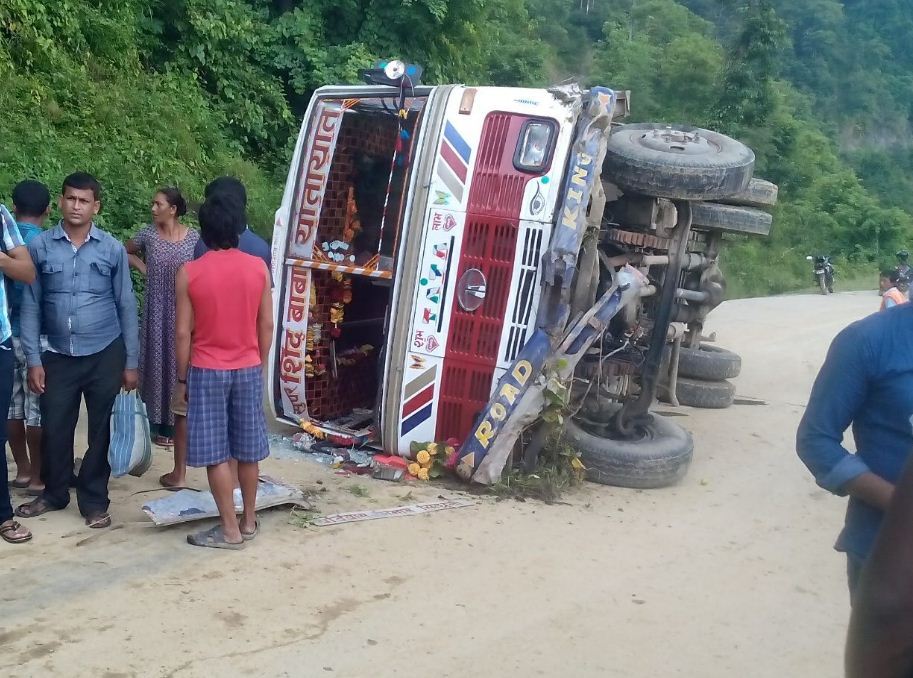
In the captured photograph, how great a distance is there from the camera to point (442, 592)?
14.2ft

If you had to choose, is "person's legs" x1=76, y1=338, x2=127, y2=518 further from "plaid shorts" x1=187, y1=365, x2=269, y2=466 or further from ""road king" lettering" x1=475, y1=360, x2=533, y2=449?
""road king" lettering" x1=475, y1=360, x2=533, y2=449

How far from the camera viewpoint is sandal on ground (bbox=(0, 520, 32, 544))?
173 inches

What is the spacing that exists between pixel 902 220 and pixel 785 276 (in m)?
9.82

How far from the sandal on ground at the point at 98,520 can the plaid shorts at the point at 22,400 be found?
0.60m

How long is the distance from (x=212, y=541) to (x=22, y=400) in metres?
1.28

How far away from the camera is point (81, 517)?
15.7ft

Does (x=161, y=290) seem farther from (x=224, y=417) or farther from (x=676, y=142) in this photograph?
(x=676, y=142)

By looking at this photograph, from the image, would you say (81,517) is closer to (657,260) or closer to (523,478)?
(523,478)

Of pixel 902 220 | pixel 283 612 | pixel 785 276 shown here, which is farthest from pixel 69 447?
pixel 902 220

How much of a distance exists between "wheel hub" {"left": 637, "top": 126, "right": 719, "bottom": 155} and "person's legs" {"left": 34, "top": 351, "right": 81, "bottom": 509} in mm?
3862

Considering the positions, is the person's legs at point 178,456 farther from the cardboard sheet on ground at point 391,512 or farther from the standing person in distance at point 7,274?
the standing person in distance at point 7,274

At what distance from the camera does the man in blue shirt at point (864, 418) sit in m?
2.46

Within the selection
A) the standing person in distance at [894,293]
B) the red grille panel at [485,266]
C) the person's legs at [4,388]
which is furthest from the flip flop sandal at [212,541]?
the standing person in distance at [894,293]

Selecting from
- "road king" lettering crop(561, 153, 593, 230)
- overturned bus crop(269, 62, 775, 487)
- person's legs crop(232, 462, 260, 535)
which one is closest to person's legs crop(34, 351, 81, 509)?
person's legs crop(232, 462, 260, 535)
